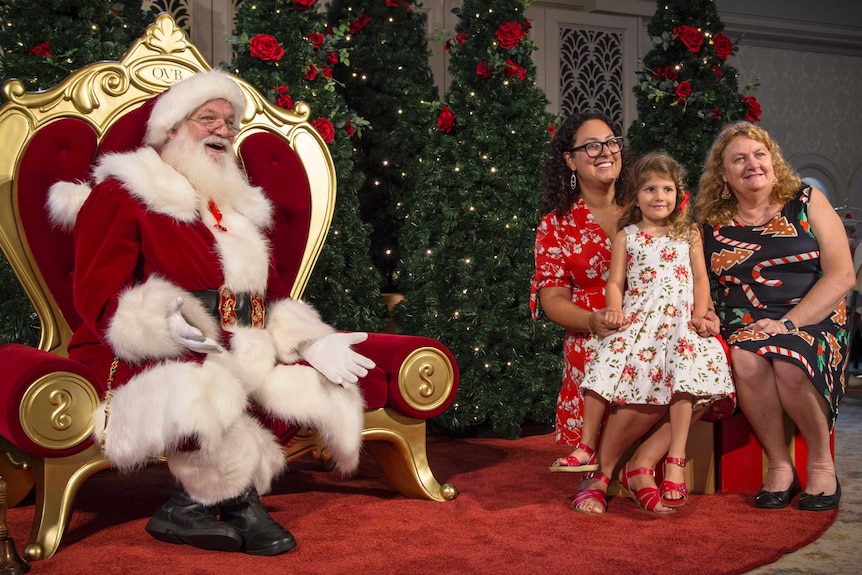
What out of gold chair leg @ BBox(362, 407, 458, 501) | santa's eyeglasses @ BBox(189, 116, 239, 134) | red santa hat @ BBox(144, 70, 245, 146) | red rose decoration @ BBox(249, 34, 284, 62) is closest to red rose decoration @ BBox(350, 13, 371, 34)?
red rose decoration @ BBox(249, 34, 284, 62)

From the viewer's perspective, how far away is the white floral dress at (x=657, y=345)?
10.2 ft

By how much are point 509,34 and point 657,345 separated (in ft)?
8.02

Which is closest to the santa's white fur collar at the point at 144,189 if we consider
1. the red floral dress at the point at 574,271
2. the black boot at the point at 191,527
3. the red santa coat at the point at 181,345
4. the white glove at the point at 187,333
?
the red santa coat at the point at 181,345

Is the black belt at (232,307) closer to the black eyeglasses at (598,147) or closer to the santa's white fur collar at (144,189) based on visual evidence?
the santa's white fur collar at (144,189)

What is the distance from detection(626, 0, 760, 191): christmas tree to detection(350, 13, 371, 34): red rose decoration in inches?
71.0

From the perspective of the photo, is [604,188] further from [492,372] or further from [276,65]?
[276,65]

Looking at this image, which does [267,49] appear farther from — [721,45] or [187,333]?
[721,45]

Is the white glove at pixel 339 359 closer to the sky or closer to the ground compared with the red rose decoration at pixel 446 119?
closer to the ground

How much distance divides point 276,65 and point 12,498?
2.58m

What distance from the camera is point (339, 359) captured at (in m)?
2.93

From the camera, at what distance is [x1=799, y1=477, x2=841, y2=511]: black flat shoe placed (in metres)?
3.17

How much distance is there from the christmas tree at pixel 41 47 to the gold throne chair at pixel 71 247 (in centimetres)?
114

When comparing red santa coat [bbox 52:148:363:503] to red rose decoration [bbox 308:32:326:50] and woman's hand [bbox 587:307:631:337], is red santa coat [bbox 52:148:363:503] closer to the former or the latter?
woman's hand [bbox 587:307:631:337]

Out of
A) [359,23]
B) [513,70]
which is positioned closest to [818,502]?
[513,70]
